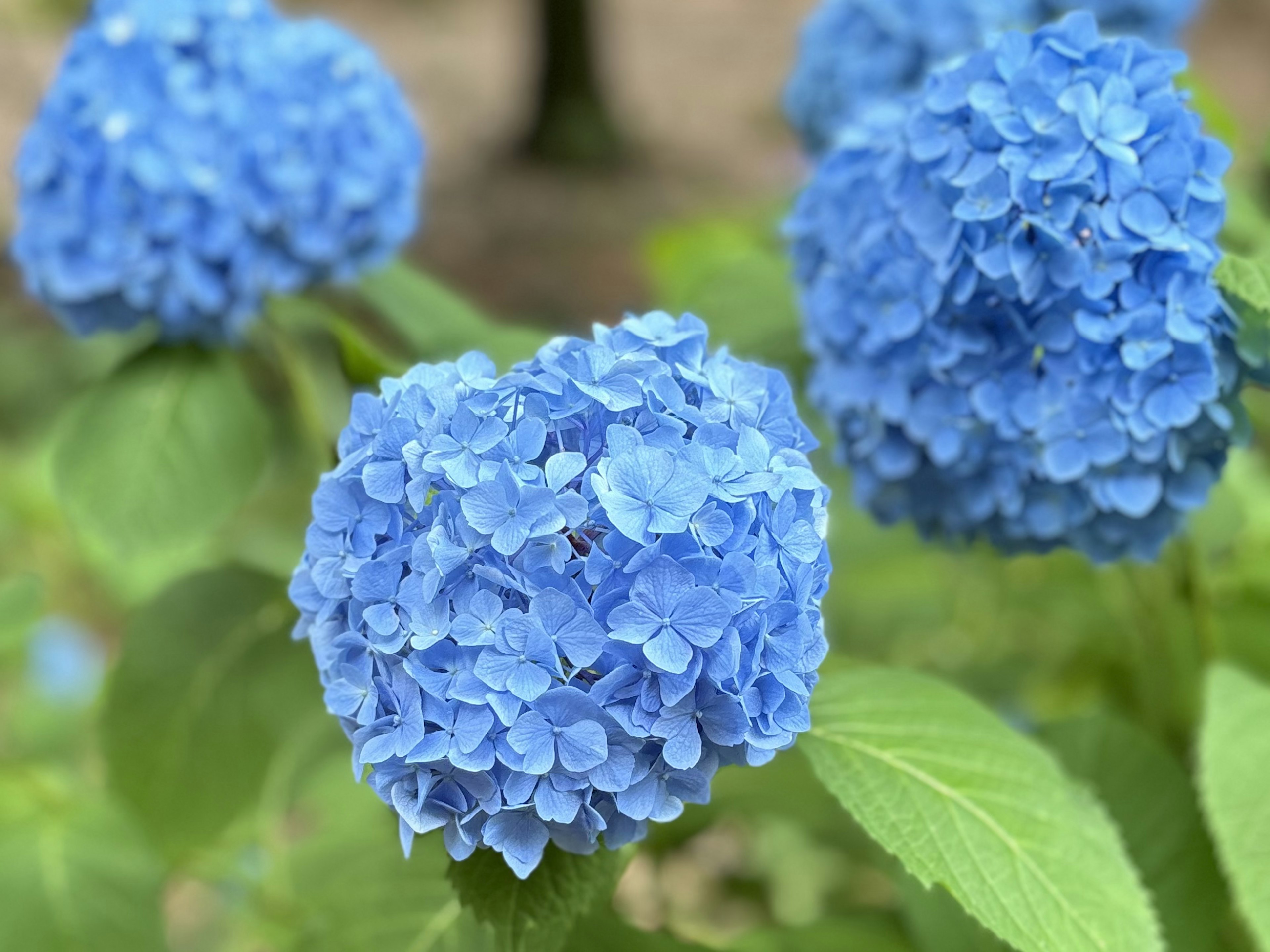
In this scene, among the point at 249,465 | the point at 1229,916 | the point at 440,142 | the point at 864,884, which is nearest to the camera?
the point at 1229,916

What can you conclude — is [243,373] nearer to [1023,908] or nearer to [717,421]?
[717,421]

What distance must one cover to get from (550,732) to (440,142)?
6.41 meters

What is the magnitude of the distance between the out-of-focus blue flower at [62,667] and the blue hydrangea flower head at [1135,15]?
1.98 m

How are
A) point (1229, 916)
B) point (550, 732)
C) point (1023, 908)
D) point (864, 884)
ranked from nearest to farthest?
point (550, 732)
point (1023, 908)
point (1229, 916)
point (864, 884)

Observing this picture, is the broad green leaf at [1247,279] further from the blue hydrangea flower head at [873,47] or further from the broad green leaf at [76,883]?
the broad green leaf at [76,883]

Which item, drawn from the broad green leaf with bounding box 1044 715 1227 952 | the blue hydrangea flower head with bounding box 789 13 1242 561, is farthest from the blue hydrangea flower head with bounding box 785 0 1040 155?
the broad green leaf with bounding box 1044 715 1227 952

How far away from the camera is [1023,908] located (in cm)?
93

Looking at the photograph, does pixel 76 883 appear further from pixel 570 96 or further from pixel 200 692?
pixel 570 96

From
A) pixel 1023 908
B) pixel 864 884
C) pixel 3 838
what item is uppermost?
pixel 1023 908

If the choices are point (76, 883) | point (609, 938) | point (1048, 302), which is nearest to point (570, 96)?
point (76, 883)

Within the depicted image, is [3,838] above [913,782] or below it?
below

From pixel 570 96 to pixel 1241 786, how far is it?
549 centimetres

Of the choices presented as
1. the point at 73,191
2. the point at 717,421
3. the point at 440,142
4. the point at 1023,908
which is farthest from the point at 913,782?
the point at 440,142

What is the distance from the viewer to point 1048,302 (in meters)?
1.06
